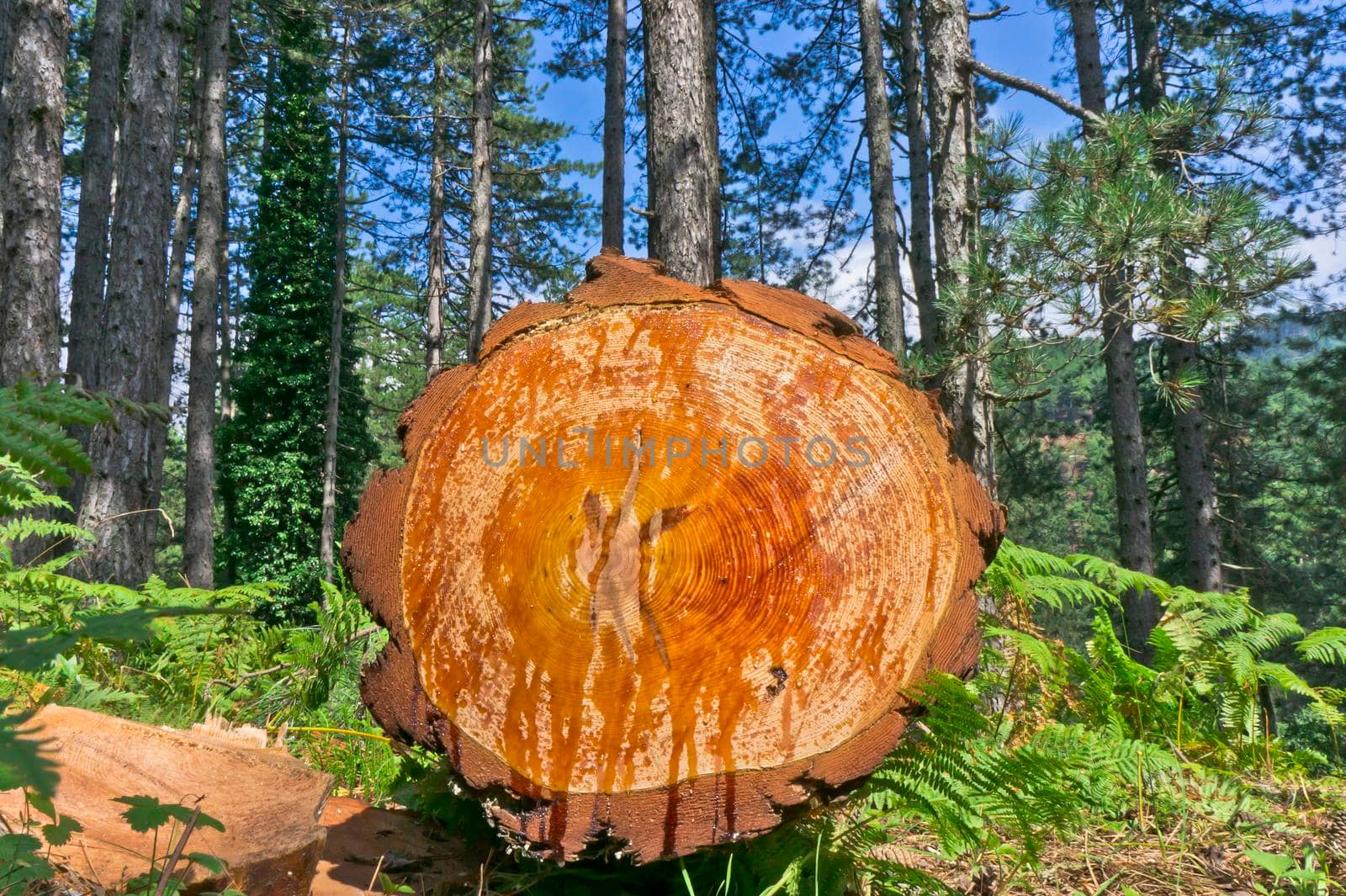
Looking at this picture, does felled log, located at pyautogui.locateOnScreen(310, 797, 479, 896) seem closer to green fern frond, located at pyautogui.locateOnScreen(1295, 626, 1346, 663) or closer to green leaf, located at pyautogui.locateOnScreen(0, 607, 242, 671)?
green leaf, located at pyautogui.locateOnScreen(0, 607, 242, 671)

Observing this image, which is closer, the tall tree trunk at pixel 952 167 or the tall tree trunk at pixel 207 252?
the tall tree trunk at pixel 952 167

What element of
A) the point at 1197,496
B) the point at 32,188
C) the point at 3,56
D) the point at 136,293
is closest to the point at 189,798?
the point at 32,188

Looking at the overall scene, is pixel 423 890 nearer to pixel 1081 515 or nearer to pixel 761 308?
pixel 761 308

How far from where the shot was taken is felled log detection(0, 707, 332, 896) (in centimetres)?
182

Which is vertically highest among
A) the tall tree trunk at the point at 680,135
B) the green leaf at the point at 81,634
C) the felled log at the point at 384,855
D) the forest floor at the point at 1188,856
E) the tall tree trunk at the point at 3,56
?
the tall tree trunk at the point at 3,56

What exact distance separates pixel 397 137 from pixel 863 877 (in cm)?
2035

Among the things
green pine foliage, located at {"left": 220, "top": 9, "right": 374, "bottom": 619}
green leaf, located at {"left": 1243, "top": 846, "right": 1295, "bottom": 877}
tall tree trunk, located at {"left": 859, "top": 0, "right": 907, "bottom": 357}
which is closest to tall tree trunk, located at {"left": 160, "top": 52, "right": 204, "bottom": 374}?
green pine foliage, located at {"left": 220, "top": 9, "right": 374, "bottom": 619}

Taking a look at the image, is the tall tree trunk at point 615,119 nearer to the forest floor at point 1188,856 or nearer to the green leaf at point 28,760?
the forest floor at point 1188,856

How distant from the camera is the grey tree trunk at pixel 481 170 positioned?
15.0 meters

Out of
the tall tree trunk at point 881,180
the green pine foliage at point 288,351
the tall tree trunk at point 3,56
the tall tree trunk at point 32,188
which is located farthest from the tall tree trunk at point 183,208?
the tall tree trunk at point 881,180

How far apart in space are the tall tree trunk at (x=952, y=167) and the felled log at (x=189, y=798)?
4586 mm

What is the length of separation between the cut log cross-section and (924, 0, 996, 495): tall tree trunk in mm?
3655

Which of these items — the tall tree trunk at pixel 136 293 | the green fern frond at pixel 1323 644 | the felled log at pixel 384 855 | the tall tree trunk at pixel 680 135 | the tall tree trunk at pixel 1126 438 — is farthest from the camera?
the tall tree trunk at pixel 1126 438

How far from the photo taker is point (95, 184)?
11.5 meters
